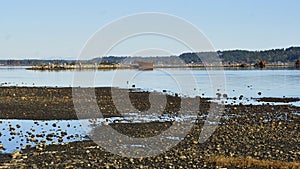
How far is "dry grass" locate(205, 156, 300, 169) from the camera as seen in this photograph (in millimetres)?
14336

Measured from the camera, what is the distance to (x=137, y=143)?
1881cm

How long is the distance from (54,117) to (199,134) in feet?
35.2

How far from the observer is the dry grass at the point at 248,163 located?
14.3m

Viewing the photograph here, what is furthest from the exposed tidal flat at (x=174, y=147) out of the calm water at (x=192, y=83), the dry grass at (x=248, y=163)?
the calm water at (x=192, y=83)

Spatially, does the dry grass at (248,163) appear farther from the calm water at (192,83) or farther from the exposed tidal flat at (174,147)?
the calm water at (192,83)

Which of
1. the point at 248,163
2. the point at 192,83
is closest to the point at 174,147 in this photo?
the point at 248,163

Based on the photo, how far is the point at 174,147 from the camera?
17.8m

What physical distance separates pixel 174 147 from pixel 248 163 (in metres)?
3.84

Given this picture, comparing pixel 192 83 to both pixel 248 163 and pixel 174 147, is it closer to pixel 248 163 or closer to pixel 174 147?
pixel 174 147

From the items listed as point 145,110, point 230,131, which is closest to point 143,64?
point 145,110

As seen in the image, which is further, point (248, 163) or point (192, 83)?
point (192, 83)

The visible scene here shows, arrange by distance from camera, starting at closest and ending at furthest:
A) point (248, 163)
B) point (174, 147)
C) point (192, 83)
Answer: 1. point (248, 163)
2. point (174, 147)
3. point (192, 83)

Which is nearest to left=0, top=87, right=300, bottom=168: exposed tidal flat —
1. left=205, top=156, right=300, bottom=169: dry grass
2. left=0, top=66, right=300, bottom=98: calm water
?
left=205, top=156, right=300, bottom=169: dry grass

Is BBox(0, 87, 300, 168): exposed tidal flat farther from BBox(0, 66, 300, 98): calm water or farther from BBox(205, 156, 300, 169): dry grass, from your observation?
BBox(0, 66, 300, 98): calm water
